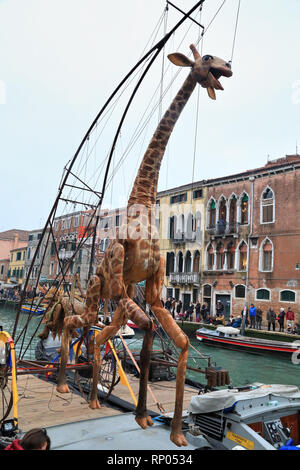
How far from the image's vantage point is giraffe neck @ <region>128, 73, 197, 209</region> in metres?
5.15

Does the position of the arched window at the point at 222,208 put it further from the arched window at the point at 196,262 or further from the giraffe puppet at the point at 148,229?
the giraffe puppet at the point at 148,229

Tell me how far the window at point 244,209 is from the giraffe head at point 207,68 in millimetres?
23262

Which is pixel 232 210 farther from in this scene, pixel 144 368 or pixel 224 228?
pixel 144 368

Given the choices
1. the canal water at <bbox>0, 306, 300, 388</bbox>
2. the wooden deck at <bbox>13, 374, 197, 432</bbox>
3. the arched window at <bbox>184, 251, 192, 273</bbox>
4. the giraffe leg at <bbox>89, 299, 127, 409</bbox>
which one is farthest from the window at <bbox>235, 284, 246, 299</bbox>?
the giraffe leg at <bbox>89, 299, 127, 409</bbox>

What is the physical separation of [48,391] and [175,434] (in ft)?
16.3

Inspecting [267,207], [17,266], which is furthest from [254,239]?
[17,266]

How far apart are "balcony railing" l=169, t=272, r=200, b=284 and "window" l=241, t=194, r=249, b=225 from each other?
5.62 m

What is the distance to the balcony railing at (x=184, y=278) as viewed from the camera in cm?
2969

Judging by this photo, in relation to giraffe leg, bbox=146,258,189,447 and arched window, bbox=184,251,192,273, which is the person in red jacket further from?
arched window, bbox=184,251,192,273

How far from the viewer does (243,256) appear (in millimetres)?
27250

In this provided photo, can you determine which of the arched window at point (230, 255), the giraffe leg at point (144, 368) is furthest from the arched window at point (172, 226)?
the giraffe leg at point (144, 368)

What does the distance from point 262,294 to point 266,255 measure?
2.69m
